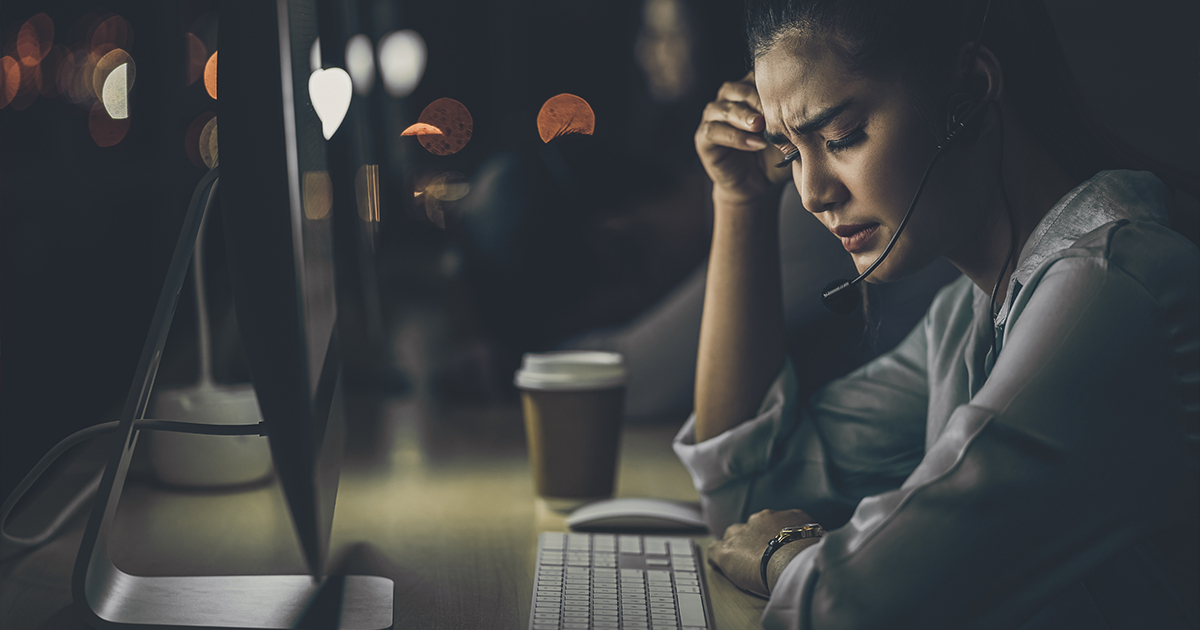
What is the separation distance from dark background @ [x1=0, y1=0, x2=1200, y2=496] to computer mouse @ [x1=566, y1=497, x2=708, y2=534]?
0.46m

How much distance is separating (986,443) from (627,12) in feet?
6.20

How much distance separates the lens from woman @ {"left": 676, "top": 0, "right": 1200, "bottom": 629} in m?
0.43

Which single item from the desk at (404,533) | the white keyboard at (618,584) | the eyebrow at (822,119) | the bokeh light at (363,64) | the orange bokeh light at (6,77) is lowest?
the desk at (404,533)

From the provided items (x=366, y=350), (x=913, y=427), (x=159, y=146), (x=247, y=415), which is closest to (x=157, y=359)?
(x=247, y=415)

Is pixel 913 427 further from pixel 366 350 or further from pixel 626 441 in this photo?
pixel 366 350

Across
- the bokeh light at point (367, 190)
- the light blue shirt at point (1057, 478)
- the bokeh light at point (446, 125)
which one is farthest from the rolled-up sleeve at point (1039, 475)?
the bokeh light at point (446, 125)

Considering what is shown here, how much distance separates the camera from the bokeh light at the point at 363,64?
1417mm

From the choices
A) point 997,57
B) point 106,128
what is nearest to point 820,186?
point 997,57

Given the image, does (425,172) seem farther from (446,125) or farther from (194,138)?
(194,138)

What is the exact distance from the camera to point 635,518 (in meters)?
0.78

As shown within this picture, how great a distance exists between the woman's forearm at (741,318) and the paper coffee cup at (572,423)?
0.35 feet

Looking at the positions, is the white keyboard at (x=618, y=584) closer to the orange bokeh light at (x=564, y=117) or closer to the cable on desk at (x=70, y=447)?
the cable on desk at (x=70, y=447)

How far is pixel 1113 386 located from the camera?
16.9 inches

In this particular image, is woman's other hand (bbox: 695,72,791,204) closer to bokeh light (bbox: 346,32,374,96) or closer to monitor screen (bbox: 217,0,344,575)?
monitor screen (bbox: 217,0,344,575)
